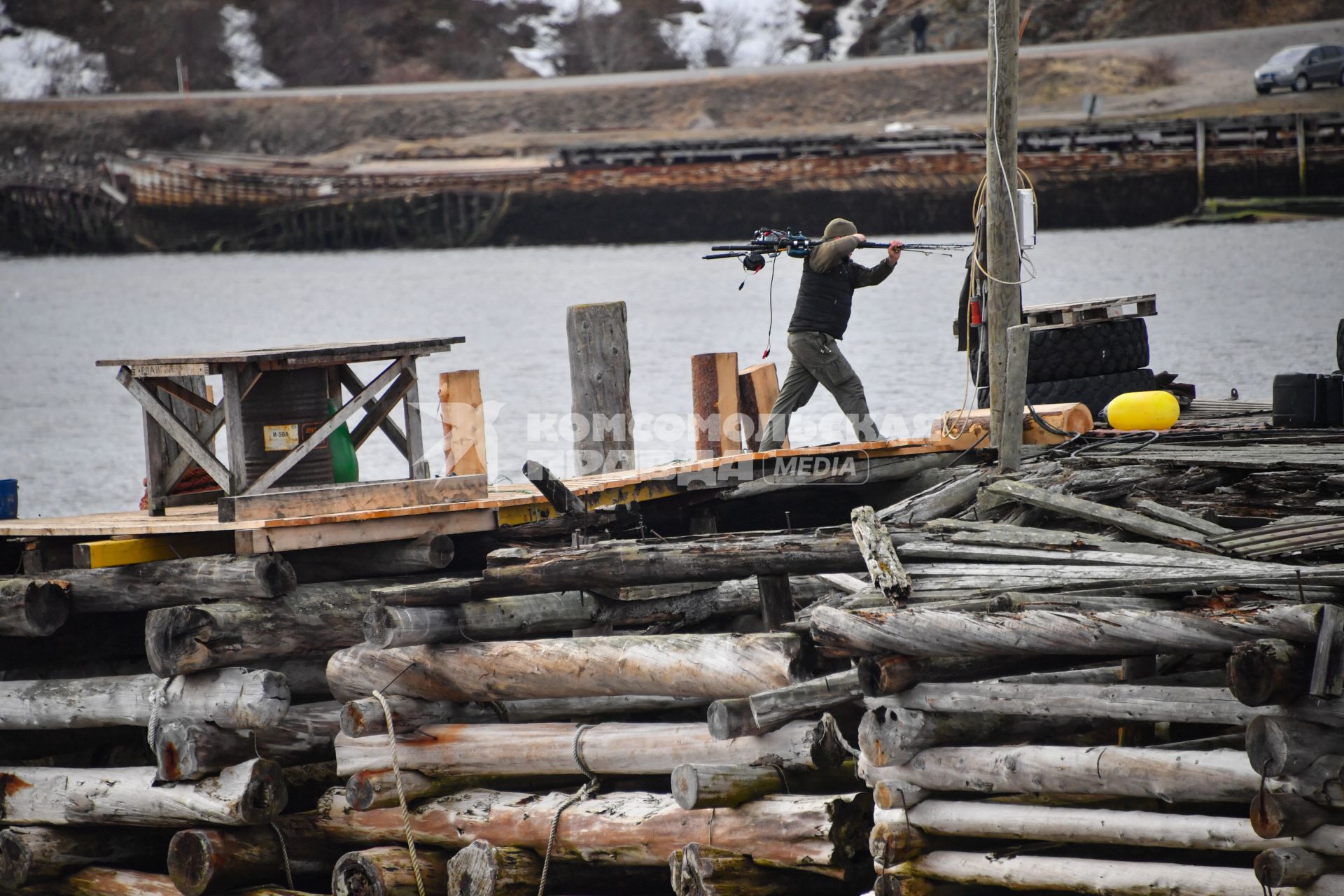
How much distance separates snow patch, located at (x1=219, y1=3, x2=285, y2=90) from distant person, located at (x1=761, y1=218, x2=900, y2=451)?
9146 cm

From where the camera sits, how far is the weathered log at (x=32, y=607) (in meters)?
10.7

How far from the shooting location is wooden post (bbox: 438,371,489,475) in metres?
12.6

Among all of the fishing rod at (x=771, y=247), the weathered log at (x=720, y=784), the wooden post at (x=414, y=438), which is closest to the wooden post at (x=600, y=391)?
the fishing rod at (x=771, y=247)

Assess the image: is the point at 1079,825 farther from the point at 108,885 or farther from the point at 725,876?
the point at 108,885

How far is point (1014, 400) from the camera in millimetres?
10773

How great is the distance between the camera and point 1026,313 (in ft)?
49.5

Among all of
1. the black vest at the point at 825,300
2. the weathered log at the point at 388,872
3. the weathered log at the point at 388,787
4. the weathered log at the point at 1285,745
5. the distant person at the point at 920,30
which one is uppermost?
the distant person at the point at 920,30

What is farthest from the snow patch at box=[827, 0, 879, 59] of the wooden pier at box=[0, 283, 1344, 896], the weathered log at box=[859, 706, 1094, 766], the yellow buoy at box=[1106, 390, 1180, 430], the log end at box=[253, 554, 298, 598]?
the weathered log at box=[859, 706, 1094, 766]

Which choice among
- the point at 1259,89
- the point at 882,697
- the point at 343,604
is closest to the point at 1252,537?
the point at 882,697

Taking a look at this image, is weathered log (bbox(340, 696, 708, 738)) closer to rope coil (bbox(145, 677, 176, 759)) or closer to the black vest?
rope coil (bbox(145, 677, 176, 759))

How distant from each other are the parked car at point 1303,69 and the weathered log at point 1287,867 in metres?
56.6

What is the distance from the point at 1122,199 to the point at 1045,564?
5195cm

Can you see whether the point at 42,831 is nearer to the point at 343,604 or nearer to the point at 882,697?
the point at 343,604

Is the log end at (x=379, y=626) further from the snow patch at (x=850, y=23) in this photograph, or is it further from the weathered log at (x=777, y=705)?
the snow patch at (x=850, y=23)
